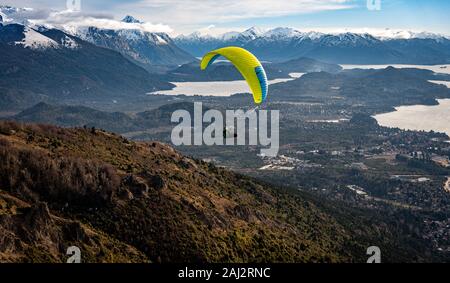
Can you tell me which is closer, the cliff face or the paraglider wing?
the cliff face

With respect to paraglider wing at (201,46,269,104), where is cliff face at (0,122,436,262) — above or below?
below

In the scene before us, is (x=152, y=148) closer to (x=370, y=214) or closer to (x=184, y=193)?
(x=184, y=193)

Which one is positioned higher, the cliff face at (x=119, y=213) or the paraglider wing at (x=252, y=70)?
the paraglider wing at (x=252, y=70)

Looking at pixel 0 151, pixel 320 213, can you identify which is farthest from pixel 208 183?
pixel 0 151

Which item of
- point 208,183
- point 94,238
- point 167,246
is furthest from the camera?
point 208,183

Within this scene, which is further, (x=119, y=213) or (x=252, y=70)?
→ (x=252, y=70)

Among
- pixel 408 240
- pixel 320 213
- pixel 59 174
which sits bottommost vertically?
pixel 408 240

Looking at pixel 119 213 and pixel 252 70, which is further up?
pixel 252 70

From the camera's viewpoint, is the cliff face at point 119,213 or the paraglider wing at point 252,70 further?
the paraglider wing at point 252,70
